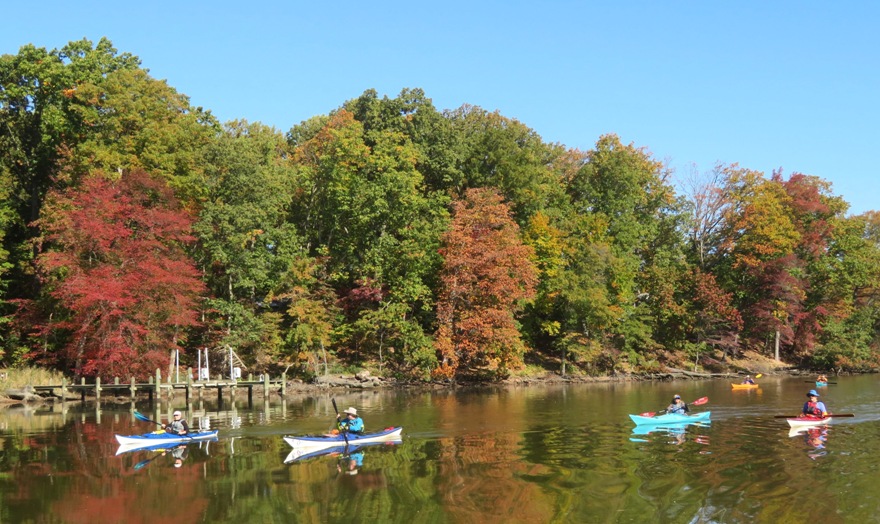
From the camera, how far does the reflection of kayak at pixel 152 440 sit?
2480 centimetres

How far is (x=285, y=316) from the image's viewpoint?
51906 mm

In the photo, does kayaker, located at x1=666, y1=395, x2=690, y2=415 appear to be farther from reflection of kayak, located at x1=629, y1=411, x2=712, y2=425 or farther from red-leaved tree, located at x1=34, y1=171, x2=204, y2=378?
red-leaved tree, located at x1=34, y1=171, x2=204, y2=378

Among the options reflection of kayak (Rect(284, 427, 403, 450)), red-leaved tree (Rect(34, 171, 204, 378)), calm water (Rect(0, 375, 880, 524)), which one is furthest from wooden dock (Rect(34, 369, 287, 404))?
reflection of kayak (Rect(284, 427, 403, 450))

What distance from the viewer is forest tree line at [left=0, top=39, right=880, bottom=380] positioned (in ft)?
136

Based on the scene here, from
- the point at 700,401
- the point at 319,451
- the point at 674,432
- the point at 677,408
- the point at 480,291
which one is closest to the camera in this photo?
the point at 319,451

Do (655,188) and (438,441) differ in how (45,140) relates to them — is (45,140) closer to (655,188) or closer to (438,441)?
(438,441)

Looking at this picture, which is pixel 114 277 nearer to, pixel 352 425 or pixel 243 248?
pixel 243 248

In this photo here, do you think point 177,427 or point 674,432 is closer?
point 177,427

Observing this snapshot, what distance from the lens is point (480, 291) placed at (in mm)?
48781

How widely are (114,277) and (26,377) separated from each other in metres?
7.51

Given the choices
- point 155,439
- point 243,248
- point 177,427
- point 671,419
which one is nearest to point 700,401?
point 671,419

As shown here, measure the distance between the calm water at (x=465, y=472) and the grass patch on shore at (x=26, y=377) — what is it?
6.57 meters

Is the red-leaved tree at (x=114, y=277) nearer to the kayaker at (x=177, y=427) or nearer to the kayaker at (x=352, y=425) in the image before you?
the kayaker at (x=177, y=427)

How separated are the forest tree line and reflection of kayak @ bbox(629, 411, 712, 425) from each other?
18804mm
